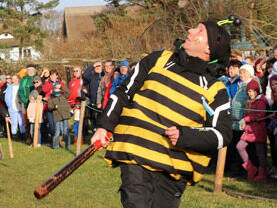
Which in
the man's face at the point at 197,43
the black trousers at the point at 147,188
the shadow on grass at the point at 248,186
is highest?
the man's face at the point at 197,43

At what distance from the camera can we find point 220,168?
8516 millimetres

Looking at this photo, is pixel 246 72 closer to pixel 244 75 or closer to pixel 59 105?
pixel 244 75

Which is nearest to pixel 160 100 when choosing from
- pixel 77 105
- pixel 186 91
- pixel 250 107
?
pixel 186 91

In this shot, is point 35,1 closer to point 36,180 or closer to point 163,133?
point 36,180

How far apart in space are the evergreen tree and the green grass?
44.2 meters

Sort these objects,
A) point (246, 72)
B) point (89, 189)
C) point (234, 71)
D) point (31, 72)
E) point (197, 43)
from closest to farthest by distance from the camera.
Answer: point (197, 43) < point (89, 189) < point (246, 72) < point (234, 71) < point (31, 72)

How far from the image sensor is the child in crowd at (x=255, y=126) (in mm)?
9586

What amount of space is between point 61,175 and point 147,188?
35.3 inches

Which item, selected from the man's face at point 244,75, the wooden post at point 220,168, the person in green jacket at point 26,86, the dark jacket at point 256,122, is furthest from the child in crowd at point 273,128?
the person in green jacket at point 26,86

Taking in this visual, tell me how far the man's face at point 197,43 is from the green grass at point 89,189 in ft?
11.9

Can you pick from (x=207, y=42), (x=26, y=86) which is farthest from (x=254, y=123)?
(x=26, y=86)

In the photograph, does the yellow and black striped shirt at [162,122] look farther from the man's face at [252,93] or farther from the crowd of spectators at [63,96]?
the crowd of spectators at [63,96]

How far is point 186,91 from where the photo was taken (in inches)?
176

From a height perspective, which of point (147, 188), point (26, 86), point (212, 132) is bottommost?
point (26, 86)
